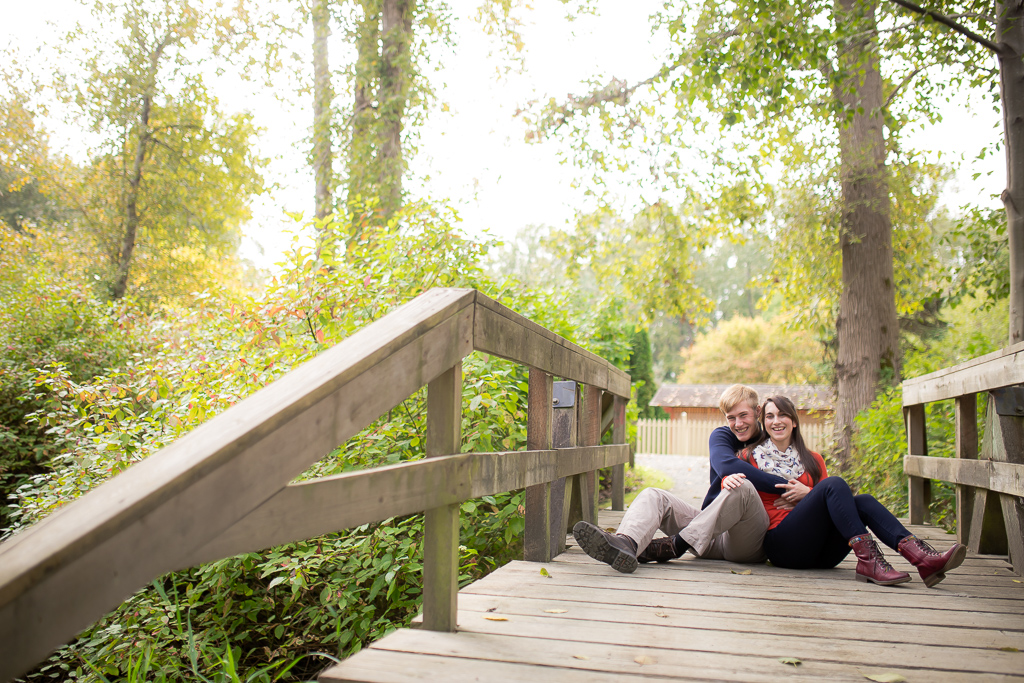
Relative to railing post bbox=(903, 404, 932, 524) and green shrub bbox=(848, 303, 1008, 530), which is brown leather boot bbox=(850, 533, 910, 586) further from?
green shrub bbox=(848, 303, 1008, 530)

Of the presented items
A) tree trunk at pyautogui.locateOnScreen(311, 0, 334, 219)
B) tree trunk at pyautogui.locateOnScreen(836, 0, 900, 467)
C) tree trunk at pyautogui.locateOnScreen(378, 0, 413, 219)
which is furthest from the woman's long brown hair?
tree trunk at pyautogui.locateOnScreen(311, 0, 334, 219)

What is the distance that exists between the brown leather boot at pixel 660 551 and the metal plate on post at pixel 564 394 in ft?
2.69

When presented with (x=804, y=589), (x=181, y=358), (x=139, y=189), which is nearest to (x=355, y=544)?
(x=804, y=589)

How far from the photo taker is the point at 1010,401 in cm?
342

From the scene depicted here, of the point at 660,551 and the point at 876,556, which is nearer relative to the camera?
the point at 876,556

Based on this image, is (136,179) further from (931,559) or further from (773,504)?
(931,559)

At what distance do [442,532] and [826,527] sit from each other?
7.38 feet

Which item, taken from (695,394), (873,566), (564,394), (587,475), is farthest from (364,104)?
(695,394)

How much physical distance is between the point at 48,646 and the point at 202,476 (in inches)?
12.0

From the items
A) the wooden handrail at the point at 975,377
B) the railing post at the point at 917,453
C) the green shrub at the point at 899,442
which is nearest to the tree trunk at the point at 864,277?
the green shrub at the point at 899,442

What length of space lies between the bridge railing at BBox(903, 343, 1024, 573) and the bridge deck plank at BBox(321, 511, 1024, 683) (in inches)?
16.8

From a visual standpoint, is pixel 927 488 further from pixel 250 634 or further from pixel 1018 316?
pixel 250 634

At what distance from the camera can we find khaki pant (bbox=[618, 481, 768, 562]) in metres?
3.47

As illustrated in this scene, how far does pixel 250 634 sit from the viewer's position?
4.01m
